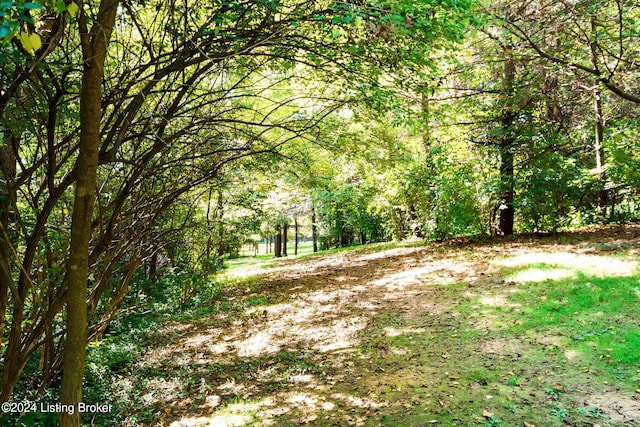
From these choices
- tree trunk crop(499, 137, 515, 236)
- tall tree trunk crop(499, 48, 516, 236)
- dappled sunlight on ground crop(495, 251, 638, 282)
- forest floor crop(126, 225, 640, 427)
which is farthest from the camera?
tree trunk crop(499, 137, 515, 236)

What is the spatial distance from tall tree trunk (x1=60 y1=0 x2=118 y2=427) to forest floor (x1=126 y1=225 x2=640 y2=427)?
234cm

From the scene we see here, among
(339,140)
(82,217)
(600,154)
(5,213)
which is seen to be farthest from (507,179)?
(5,213)

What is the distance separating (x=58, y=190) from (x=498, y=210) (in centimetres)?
1056

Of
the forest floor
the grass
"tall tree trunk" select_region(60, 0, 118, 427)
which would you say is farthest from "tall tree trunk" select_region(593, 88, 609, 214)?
"tall tree trunk" select_region(60, 0, 118, 427)

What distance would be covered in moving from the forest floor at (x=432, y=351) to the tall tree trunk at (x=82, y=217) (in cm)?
234

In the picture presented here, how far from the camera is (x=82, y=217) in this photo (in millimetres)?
1912

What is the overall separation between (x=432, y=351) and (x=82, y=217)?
4.34 metres

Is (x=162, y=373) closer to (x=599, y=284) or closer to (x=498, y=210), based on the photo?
(x=599, y=284)

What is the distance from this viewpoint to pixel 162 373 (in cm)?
505

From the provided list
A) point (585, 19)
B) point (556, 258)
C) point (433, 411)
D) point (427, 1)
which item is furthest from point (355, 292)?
point (585, 19)

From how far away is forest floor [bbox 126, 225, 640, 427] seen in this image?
3.69m

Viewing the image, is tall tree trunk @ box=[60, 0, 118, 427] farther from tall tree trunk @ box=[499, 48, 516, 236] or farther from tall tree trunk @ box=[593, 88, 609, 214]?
tall tree trunk @ box=[593, 88, 609, 214]

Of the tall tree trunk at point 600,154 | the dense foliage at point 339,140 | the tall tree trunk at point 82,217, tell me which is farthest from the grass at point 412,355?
the tall tree trunk at point 600,154

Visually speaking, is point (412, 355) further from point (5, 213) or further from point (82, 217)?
point (5, 213)
